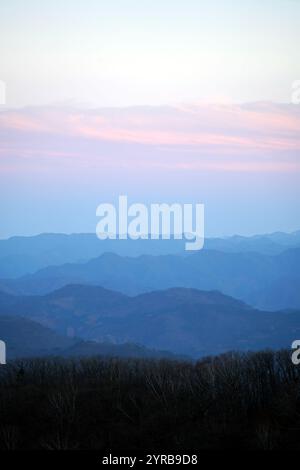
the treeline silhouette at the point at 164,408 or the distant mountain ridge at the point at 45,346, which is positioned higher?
the distant mountain ridge at the point at 45,346

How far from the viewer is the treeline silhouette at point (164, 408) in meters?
20.0

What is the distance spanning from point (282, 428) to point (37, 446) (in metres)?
7.02

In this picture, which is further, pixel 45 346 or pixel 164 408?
pixel 45 346

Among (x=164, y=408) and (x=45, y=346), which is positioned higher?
(x=45, y=346)

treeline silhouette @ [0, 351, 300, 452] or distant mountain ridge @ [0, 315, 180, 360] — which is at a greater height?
distant mountain ridge @ [0, 315, 180, 360]

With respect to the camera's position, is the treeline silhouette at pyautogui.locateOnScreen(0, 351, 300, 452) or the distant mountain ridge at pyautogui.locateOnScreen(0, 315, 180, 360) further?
the distant mountain ridge at pyautogui.locateOnScreen(0, 315, 180, 360)

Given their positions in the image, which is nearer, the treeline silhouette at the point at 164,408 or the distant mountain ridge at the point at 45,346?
the treeline silhouette at the point at 164,408

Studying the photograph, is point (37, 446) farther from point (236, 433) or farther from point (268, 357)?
point (268, 357)

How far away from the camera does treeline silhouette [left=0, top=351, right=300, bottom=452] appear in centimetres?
1997

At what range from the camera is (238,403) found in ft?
75.5

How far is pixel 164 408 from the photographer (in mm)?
23016
